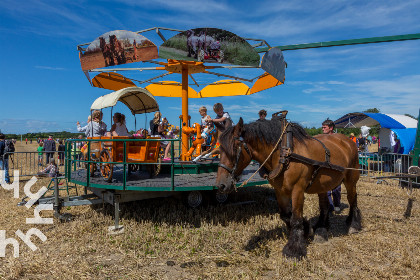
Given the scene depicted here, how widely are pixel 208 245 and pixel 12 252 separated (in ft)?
10.2

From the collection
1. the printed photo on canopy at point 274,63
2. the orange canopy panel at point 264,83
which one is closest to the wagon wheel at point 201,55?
the printed photo on canopy at point 274,63

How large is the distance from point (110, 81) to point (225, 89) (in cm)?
404

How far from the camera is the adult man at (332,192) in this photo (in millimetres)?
6535

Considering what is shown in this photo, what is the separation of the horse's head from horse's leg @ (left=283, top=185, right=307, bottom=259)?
99 centimetres

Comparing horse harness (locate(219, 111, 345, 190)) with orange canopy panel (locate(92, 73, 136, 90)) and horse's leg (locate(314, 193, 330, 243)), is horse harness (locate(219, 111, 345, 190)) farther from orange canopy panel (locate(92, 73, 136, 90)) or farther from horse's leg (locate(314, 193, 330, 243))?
orange canopy panel (locate(92, 73, 136, 90))

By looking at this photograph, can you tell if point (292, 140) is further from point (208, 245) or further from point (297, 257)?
point (208, 245)

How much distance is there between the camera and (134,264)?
167 inches

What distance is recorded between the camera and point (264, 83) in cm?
878

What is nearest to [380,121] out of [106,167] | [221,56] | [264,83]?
[264,83]

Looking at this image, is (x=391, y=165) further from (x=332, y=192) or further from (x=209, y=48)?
(x=209, y=48)

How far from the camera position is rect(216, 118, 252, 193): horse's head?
376 cm

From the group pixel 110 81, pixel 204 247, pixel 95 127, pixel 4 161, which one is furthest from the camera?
pixel 4 161

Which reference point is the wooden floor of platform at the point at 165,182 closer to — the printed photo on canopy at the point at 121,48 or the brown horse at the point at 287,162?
the brown horse at the point at 287,162

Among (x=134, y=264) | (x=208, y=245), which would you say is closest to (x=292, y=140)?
(x=208, y=245)
